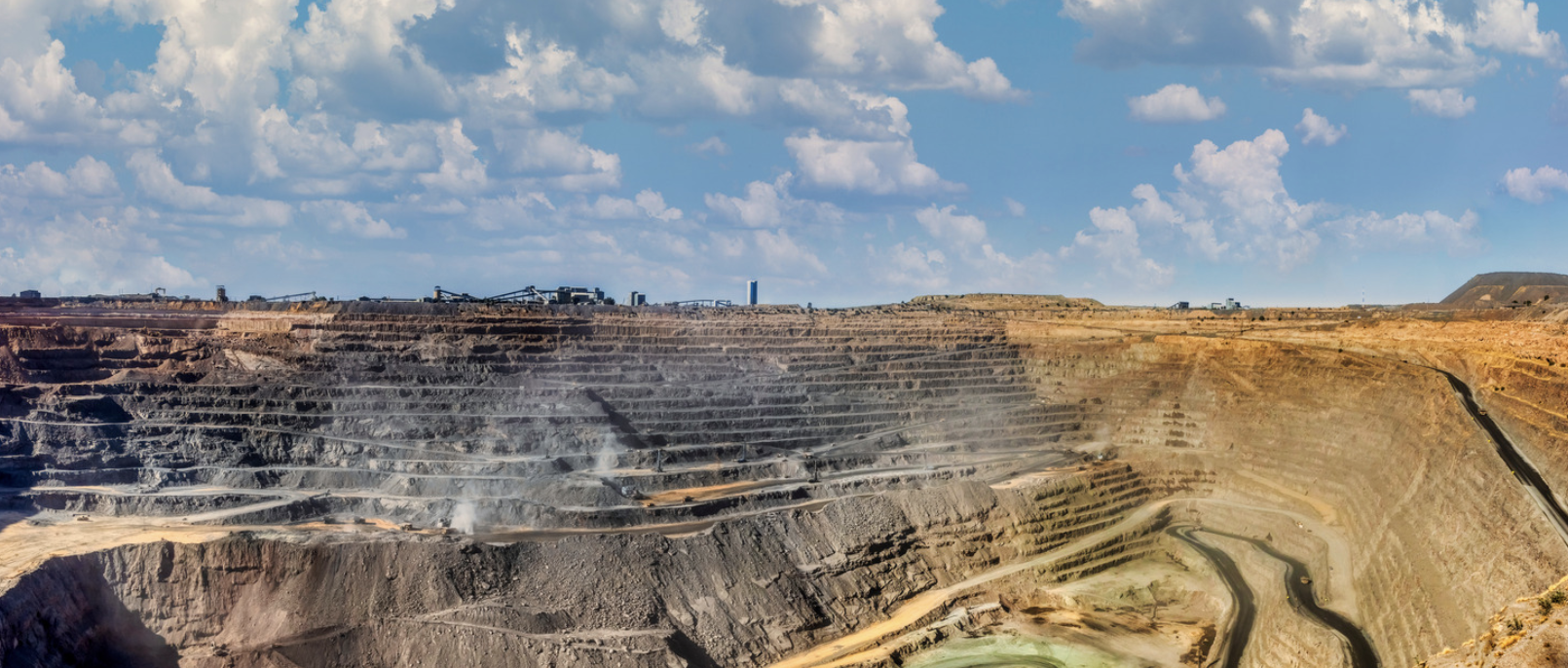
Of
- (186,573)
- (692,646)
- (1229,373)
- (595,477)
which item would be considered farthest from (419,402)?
(1229,373)

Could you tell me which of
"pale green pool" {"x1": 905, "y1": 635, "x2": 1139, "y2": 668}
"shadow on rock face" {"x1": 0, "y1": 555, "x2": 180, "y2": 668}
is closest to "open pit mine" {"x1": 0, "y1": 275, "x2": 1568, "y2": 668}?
"shadow on rock face" {"x1": 0, "y1": 555, "x2": 180, "y2": 668}

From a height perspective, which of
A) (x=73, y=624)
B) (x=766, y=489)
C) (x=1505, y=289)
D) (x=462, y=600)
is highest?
(x=1505, y=289)

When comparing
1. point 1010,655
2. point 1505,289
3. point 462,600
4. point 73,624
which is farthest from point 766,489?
point 1505,289

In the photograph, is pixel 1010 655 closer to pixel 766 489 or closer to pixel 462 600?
pixel 766 489

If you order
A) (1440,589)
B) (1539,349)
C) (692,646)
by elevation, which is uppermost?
(1539,349)

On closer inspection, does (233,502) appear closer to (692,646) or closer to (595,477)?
→ (595,477)

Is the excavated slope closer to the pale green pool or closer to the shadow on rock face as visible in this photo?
the pale green pool
